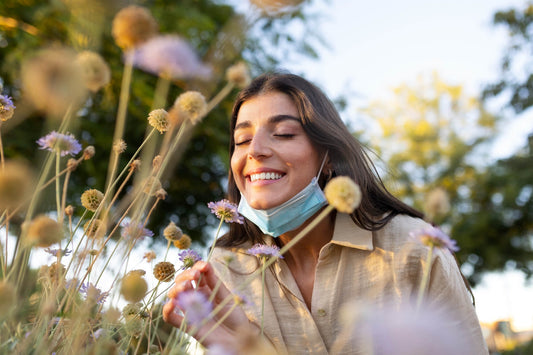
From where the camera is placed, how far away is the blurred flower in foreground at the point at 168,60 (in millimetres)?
1036

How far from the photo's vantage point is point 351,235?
206cm

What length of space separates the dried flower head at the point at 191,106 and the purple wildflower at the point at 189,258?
0.43 m

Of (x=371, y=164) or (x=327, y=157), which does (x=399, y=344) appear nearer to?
(x=327, y=157)

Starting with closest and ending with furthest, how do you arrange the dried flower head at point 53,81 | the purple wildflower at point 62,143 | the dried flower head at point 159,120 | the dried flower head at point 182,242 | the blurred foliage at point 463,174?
the dried flower head at point 53,81
the purple wildflower at point 62,143
the dried flower head at point 159,120
the dried flower head at point 182,242
the blurred foliage at point 463,174

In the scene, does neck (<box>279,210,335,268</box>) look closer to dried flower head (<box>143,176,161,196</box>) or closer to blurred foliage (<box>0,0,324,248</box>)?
dried flower head (<box>143,176,161,196</box>)

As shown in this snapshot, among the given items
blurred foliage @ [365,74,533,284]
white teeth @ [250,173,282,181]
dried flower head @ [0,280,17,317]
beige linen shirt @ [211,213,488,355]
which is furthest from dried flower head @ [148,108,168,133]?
blurred foliage @ [365,74,533,284]

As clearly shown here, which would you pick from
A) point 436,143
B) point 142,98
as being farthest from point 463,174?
point 142,98

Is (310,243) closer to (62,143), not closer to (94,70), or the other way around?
(62,143)

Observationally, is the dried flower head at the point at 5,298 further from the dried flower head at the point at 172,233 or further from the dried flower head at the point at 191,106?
the dried flower head at the point at 172,233

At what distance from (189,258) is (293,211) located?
73 centimetres

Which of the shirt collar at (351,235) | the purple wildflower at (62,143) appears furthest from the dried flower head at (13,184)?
the shirt collar at (351,235)

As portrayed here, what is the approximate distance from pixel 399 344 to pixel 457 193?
15.8 m

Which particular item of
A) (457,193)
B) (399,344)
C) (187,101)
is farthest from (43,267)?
(457,193)

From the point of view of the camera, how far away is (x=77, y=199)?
5773 mm
